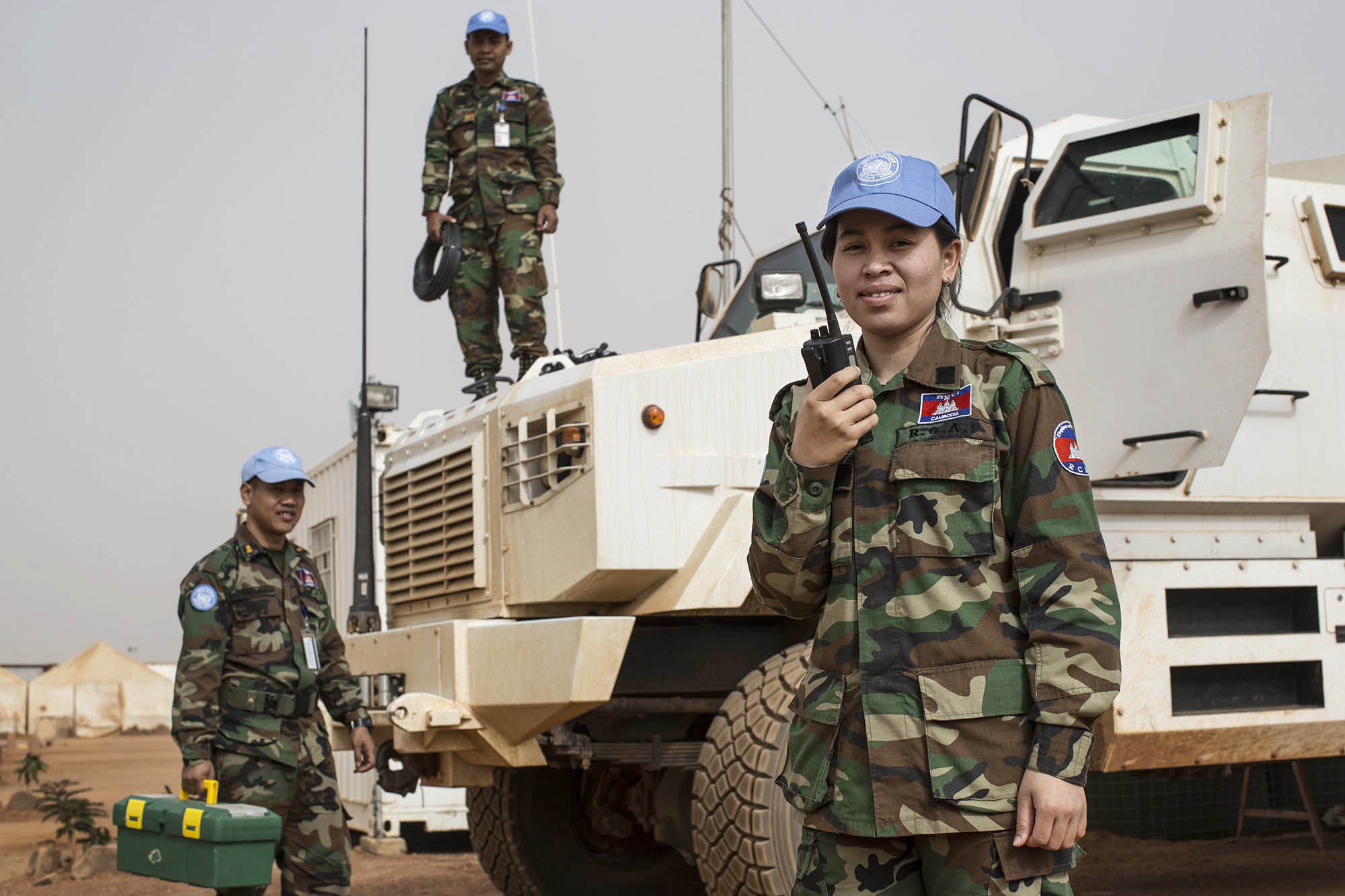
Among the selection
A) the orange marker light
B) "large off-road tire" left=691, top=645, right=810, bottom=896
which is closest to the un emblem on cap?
"large off-road tire" left=691, top=645, right=810, bottom=896

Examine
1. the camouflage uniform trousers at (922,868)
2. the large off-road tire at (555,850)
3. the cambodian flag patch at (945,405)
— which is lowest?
the large off-road tire at (555,850)

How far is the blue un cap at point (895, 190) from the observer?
2135 millimetres

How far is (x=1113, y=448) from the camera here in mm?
4652

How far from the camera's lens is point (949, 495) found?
2094mm

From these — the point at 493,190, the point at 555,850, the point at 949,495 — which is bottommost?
the point at 555,850

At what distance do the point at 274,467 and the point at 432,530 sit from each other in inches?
30.7

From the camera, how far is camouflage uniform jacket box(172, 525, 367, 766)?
14.8 feet

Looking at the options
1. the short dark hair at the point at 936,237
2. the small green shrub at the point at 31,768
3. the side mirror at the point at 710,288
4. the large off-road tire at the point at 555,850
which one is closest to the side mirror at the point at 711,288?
the side mirror at the point at 710,288

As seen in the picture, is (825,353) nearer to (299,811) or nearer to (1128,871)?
(299,811)

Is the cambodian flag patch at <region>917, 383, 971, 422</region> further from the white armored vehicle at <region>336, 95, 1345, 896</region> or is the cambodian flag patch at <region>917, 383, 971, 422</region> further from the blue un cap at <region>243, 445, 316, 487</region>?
the blue un cap at <region>243, 445, 316, 487</region>

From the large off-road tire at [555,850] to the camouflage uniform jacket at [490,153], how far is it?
2.29 metres

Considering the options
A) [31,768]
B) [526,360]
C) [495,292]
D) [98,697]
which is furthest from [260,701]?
[98,697]

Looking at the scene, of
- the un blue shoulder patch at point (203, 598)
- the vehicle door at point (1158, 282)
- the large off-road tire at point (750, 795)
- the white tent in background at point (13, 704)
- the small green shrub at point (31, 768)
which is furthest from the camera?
the white tent in background at point (13, 704)

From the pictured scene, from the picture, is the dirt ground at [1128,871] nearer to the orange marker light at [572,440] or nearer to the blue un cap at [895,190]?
the orange marker light at [572,440]
